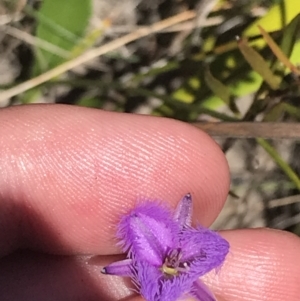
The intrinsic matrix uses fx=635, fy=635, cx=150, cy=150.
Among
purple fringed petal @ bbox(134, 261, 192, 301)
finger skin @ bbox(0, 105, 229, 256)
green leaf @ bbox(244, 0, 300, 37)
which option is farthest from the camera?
green leaf @ bbox(244, 0, 300, 37)

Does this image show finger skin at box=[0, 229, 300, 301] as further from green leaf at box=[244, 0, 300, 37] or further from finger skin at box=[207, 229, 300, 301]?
green leaf at box=[244, 0, 300, 37]

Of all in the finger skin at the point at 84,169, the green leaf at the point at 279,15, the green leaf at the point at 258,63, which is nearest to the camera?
the finger skin at the point at 84,169

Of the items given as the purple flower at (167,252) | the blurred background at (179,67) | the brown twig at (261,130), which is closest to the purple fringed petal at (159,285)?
the purple flower at (167,252)

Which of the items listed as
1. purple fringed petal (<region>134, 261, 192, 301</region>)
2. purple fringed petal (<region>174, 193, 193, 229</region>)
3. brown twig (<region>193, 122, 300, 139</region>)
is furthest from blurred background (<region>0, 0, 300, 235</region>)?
purple fringed petal (<region>134, 261, 192, 301</region>)

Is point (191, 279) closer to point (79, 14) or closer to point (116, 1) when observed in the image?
point (79, 14)

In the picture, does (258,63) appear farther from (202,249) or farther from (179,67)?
(202,249)

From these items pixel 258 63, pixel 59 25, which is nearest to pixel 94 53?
pixel 59 25

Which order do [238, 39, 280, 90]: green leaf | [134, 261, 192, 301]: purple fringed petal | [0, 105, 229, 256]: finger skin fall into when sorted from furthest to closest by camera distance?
1. [238, 39, 280, 90]: green leaf
2. [0, 105, 229, 256]: finger skin
3. [134, 261, 192, 301]: purple fringed petal

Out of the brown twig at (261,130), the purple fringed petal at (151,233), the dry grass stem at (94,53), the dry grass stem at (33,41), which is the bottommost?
the purple fringed petal at (151,233)

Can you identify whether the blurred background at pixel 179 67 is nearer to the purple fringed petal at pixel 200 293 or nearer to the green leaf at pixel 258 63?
the green leaf at pixel 258 63
